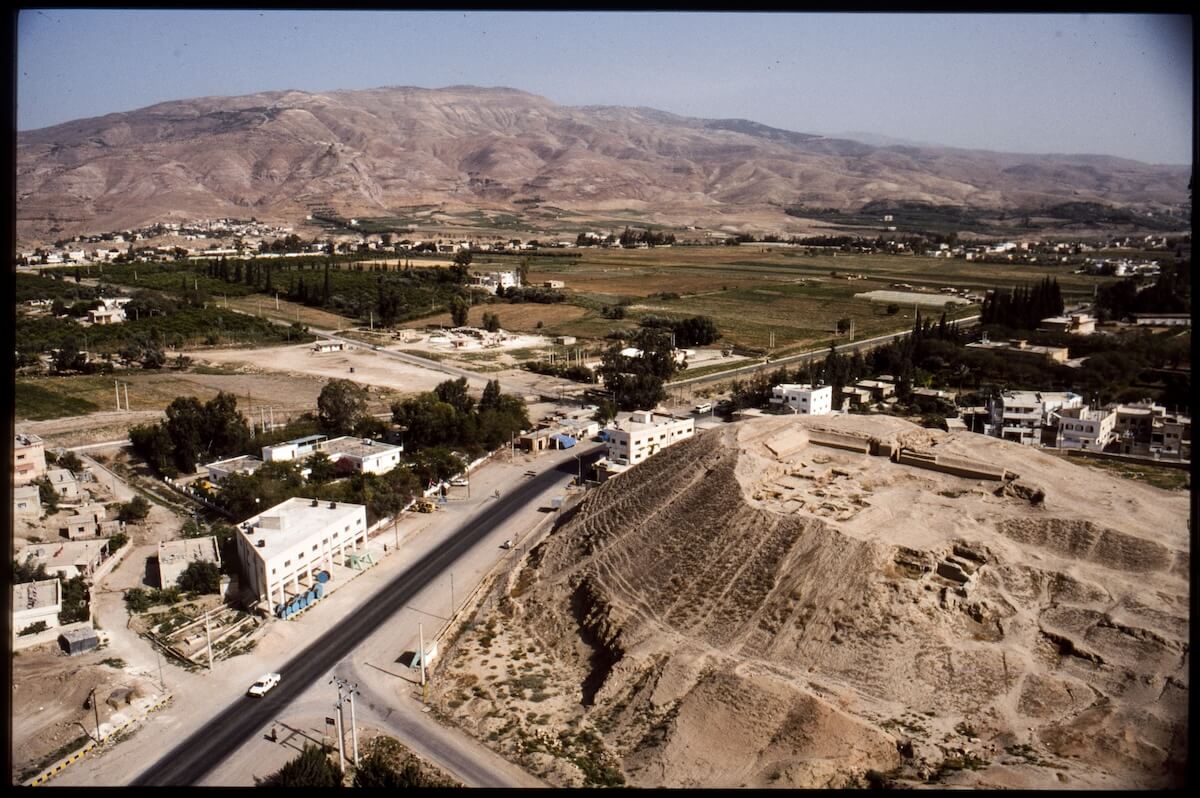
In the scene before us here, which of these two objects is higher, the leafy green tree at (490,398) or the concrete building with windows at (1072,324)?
the concrete building with windows at (1072,324)

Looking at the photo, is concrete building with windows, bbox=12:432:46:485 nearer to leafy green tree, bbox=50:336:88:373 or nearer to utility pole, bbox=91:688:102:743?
utility pole, bbox=91:688:102:743

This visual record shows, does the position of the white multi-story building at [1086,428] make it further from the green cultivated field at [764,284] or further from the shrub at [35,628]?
the shrub at [35,628]

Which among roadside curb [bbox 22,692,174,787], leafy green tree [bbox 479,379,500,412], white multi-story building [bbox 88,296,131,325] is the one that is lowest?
roadside curb [bbox 22,692,174,787]

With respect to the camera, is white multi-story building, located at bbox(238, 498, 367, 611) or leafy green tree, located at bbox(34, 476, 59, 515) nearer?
white multi-story building, located at bbox(238, 498, 367, 611)

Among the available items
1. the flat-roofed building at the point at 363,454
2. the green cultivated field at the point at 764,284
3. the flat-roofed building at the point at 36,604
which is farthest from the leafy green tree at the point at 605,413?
the flat-roofed building at the point at 36,604

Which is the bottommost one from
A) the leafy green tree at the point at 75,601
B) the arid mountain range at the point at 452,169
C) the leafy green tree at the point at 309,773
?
the leafy green tree at the point at 309,773

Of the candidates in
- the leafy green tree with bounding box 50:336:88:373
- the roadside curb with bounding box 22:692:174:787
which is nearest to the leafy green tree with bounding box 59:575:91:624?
the roadside curb with bounding box 22:692:174:787

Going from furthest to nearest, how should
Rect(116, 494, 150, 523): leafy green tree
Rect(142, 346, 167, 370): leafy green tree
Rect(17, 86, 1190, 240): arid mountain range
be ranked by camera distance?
Rect(17, 86, 1190, 240): arid mountain range < Rect(142, 346, 167, 370): leafy green tree < Rect(116, 494, 150, 523): leafy green tree
